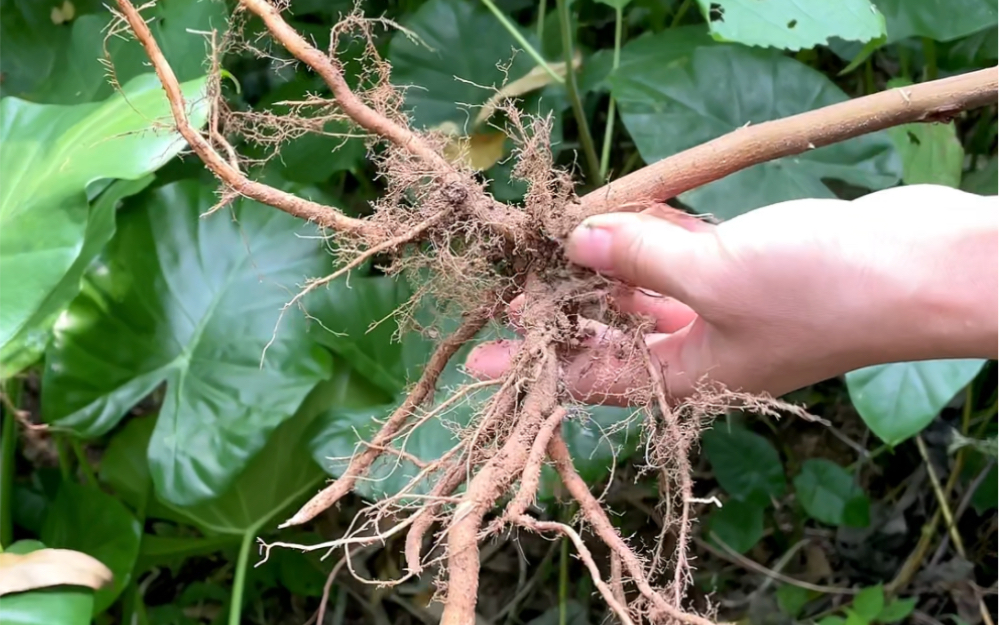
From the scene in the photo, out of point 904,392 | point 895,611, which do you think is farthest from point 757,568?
point 904,392

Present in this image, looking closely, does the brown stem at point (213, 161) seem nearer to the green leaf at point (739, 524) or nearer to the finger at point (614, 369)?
the finger at point (614, 369)

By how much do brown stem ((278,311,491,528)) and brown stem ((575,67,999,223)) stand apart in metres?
0.16

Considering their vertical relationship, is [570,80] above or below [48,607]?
above

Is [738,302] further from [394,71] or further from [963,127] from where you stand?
[963,127]

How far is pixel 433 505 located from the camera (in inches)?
20.7

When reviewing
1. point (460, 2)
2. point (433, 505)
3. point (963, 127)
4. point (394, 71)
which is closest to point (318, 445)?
point (433, 505)

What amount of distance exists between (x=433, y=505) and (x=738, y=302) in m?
0.28

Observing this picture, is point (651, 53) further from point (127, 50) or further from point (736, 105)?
point (127, 50)

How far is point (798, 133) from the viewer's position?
57cm

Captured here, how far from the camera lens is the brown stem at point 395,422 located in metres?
0.56

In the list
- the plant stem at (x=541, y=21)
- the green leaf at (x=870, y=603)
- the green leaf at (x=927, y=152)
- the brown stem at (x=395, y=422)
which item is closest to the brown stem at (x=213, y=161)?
the brown stem at (x=395, y=422)

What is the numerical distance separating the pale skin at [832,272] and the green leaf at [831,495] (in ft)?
1.49

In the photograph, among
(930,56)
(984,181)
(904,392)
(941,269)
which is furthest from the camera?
(930,56)

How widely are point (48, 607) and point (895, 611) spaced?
967 mm
